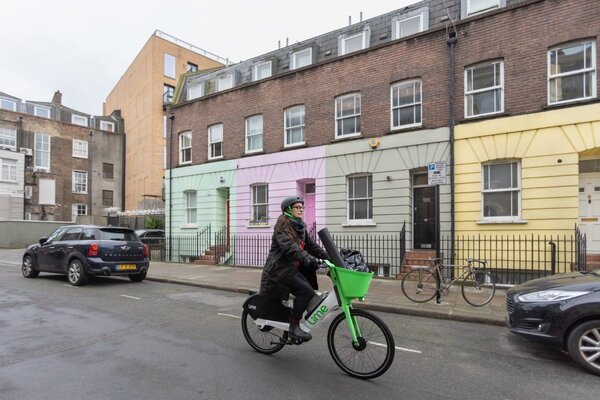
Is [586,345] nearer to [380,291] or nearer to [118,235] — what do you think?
[380,291]

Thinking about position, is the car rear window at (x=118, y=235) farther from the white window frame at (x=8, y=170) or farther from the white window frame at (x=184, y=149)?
the white window frame at (x=8, y=170)

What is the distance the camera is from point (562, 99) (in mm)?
10328

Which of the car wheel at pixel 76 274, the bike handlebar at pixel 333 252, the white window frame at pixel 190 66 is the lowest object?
the car wheel at pixel 76 274

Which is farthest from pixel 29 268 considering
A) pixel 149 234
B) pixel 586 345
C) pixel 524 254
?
pixel 524 254

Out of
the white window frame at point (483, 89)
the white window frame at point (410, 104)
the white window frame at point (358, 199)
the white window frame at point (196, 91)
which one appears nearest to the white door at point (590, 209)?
the white window frame at point (483, 89)

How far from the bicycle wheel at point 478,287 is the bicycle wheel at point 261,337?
15.5 feet

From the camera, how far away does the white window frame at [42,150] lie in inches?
1391

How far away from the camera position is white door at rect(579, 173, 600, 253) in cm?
1024

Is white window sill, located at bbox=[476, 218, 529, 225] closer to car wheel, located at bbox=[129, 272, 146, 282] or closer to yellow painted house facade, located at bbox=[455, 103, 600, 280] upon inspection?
yellow painted house facade, located at bbox=[455, 103, 600, 280]

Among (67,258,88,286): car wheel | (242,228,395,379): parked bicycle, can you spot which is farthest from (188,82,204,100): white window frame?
(242,228,395,379): parked bicycle

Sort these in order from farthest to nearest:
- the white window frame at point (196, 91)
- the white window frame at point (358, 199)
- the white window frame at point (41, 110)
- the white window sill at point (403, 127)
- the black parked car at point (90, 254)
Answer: the white window frame at point (41, 110), the white window frame at point (196, 91), the white window frame at point (358, 199), the white window sill at point (403, 127), the black parked car at point (90, 254)

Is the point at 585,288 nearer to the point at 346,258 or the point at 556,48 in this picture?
the point at 346,258

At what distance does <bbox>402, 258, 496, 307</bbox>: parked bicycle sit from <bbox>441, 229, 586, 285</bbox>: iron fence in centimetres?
77

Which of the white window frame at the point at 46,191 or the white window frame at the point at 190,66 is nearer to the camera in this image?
the white window frame at the point at 46,191
